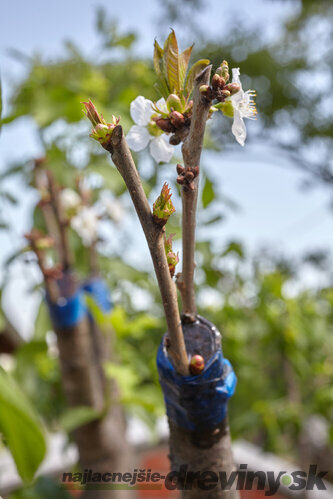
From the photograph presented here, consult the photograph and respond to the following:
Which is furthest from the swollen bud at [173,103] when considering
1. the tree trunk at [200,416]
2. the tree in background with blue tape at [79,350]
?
the tree in background with blue tape at [79,350]

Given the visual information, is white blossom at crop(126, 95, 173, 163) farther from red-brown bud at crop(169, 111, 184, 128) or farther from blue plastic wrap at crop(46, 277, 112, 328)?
blue plastic wrap at crop(46, 277, 112, 328)

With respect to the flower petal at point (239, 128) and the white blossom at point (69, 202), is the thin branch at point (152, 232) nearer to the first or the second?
the flower petal at point (239, 128)

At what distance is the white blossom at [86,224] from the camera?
85 centimetres

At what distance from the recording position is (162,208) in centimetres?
18

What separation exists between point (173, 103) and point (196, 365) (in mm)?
122

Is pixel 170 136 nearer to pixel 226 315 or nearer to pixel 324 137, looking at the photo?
pixel 226 315

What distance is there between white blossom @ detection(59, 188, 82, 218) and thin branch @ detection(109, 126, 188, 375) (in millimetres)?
643

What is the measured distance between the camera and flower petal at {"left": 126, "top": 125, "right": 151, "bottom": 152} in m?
0.22

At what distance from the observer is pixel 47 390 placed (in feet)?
2.81

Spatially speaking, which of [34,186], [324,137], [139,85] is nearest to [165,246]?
[34,186]

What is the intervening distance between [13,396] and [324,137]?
11.9 feet

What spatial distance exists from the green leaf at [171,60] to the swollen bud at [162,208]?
0.05 metres

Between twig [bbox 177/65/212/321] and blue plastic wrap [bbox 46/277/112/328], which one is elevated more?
twig [bbox 177/65/212/321]

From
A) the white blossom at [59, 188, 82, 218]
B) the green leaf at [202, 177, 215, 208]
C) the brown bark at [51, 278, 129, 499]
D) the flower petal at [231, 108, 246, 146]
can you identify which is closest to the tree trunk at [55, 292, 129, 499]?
the brown bark at [51, 278, 129, 499]
